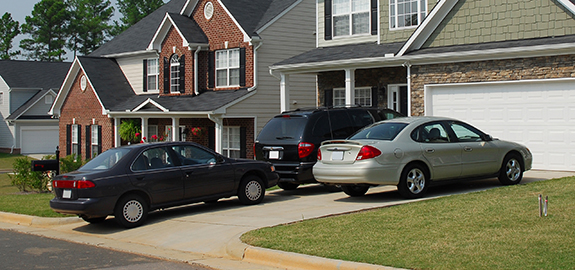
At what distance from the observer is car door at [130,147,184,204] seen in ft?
38.3

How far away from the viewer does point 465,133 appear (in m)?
13.2

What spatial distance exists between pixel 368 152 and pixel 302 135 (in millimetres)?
2355

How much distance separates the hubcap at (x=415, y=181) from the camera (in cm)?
1220

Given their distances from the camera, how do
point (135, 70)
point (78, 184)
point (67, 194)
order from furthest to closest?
point (135, 70), point (67, 194), point (78, 184)

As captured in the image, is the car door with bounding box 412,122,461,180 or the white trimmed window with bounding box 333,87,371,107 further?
the white trimmed window with bounding box 333,87,371,107

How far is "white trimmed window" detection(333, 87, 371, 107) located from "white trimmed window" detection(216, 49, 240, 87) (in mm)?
5141

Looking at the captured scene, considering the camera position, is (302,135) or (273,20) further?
(273,20)

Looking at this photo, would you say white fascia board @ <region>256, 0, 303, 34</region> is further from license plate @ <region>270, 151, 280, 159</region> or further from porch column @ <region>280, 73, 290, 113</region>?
license plate @ <region>270, 151, 280, 159</region>

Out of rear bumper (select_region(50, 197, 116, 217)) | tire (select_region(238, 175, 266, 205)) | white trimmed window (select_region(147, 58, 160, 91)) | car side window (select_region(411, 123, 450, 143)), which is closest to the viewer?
rear bumper (select_region(50, 197, 116, 217))

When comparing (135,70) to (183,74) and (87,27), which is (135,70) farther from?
(87,27)

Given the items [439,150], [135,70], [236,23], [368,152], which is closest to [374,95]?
[236,23]

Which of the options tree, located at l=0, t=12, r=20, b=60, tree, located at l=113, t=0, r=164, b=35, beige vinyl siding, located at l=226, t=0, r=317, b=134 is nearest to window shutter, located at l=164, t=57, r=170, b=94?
beige vinyl siding, located at l=226, t=0, r=317, b=134

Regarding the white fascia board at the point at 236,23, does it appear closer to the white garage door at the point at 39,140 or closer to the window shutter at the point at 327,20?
the window shutter at the point at 327,20

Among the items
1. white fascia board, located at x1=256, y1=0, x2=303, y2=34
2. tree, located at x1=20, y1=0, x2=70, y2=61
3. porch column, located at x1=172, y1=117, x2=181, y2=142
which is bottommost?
porch column, located at x1=172, y1=117, x2=181, y2=142
